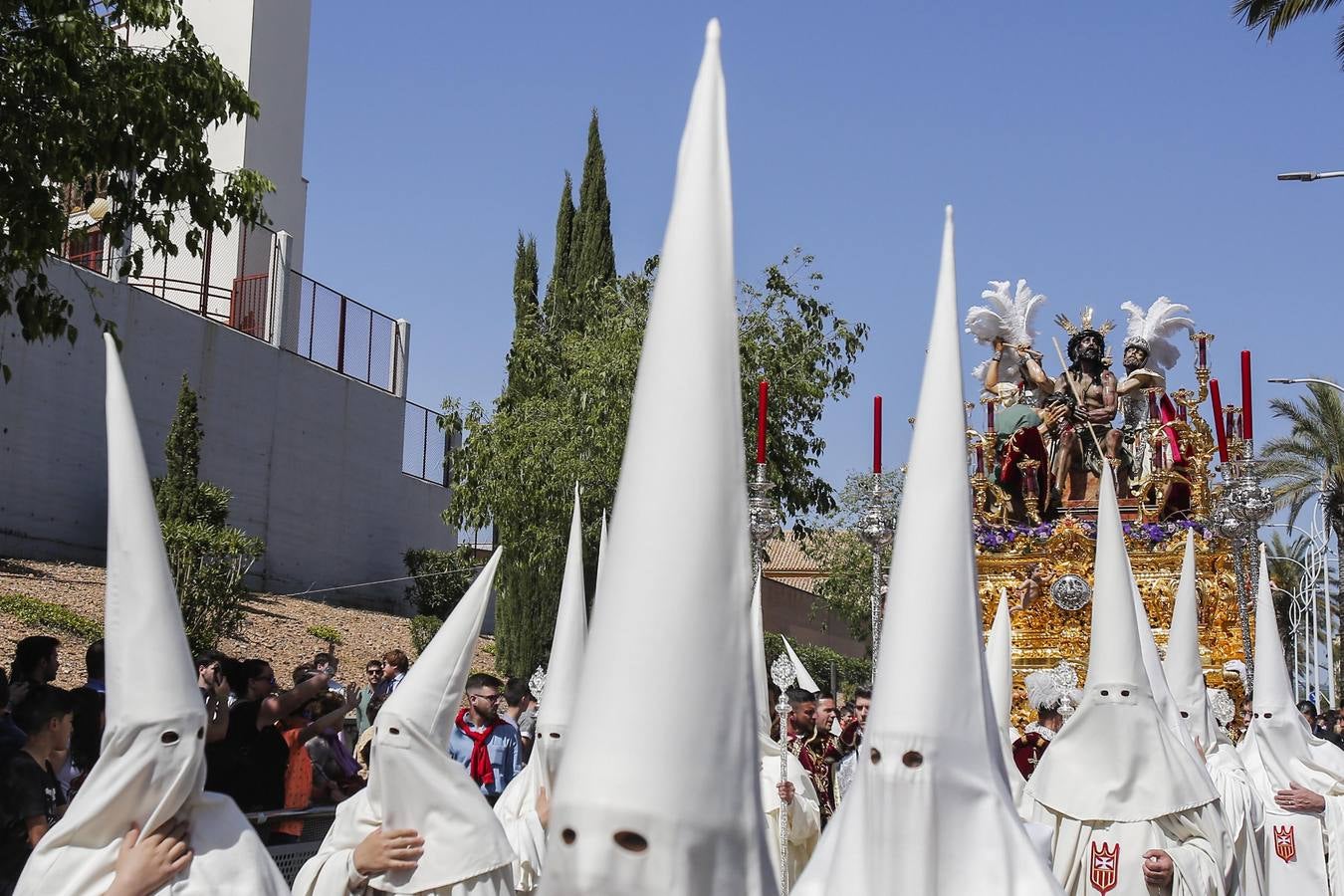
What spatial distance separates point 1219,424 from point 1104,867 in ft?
26.4

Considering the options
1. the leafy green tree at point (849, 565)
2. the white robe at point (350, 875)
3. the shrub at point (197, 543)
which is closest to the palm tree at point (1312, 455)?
the leafy green tree at point (849, 565)

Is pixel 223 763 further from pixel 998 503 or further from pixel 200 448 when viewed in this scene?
pixel 200 448

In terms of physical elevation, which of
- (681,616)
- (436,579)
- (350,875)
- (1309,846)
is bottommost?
(1309,846)

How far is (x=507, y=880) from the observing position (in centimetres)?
531

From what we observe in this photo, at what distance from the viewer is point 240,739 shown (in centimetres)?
761

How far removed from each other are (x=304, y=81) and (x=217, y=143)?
3120mm

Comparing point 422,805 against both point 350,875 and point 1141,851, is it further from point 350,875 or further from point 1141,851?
point 1141,851

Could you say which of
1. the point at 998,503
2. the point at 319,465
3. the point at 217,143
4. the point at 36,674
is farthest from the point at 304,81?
the point at 36,674

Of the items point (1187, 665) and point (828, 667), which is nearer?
point (1187, 665)

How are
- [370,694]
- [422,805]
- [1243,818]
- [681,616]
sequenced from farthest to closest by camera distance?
1. [370,694]
2. [1243,818]
3. [422,805]
4. [681,616]

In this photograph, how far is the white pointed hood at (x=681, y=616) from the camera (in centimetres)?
277

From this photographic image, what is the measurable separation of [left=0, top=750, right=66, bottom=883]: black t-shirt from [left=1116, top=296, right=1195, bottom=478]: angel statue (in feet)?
39.6

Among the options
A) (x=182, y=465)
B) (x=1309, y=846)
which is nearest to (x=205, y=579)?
(x=182, y=465)

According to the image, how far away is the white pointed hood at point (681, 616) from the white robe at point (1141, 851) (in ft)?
13.0
